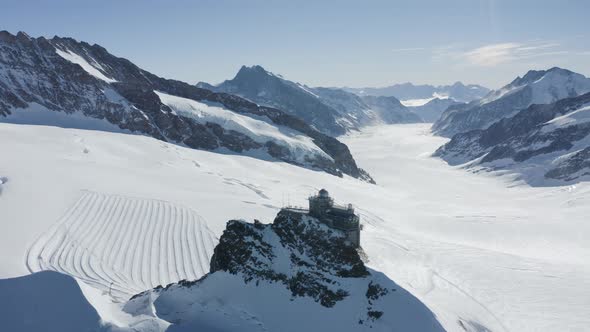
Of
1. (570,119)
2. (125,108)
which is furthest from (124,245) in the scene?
(570,119)

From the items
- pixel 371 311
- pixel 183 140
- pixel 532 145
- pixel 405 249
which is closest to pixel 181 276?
pixel 371 311

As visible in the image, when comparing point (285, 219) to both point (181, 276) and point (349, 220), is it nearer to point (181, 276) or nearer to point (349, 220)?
point (349, 220)

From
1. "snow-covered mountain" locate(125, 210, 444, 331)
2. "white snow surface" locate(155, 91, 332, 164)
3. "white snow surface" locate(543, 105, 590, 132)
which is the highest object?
"white snow surface" locate(543, 105, 590, 132)

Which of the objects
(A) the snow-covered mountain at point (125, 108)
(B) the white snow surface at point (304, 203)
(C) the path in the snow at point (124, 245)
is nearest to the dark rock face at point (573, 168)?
(B) the white snow surface at point (304, 203)

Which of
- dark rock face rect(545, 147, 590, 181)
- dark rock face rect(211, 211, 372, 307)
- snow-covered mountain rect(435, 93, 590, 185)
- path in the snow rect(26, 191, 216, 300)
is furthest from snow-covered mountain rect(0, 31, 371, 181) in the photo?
dark rock face rect(211, 211, 372, 307)

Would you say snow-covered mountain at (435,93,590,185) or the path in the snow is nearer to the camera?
the path in the snow

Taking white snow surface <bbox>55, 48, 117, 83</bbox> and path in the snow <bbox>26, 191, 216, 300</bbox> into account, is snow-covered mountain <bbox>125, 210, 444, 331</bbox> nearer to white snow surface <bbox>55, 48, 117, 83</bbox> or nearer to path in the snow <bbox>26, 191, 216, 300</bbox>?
path in the snow <bbox>26, 191, 216, 300</bbox>

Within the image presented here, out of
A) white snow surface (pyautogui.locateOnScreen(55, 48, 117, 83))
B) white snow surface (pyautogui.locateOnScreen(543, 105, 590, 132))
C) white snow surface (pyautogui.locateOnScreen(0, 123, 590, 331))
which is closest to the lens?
white snow surface (pyautogui.locateOnScreen(0, 123, 590, 331))
